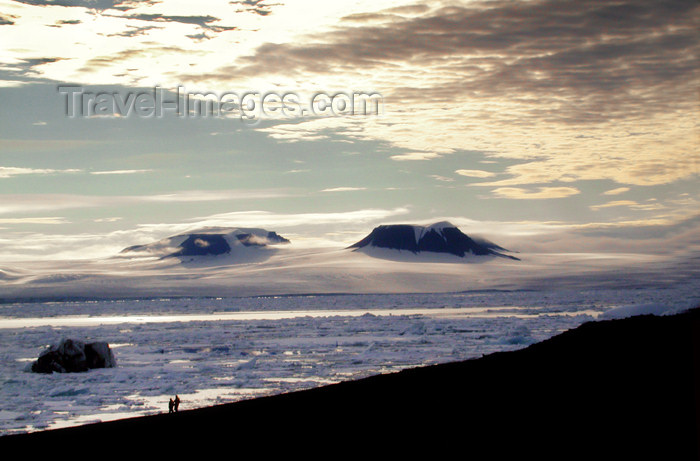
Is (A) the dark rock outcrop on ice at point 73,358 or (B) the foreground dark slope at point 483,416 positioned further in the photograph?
(A) the dark rock outcrop on ice at point 73,358

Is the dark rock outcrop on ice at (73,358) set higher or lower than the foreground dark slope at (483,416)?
lower

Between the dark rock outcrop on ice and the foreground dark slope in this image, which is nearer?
the foreground dark slope

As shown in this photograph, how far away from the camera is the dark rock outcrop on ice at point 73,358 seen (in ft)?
69.1

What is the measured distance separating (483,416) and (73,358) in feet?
54.1

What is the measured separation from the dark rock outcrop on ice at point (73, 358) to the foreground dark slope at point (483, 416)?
39.5 feet

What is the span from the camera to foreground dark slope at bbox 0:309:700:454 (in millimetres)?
7327

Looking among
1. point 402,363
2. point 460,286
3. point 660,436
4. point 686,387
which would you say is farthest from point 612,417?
point 460,286

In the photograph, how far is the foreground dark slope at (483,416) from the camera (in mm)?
7327

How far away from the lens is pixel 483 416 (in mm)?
8672

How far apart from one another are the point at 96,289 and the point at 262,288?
32.1 meters

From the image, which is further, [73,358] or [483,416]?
[73,358]

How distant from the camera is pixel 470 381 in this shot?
1165 centimetres

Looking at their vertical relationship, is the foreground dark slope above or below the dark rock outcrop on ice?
above

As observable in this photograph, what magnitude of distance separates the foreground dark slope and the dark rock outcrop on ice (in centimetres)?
1205
